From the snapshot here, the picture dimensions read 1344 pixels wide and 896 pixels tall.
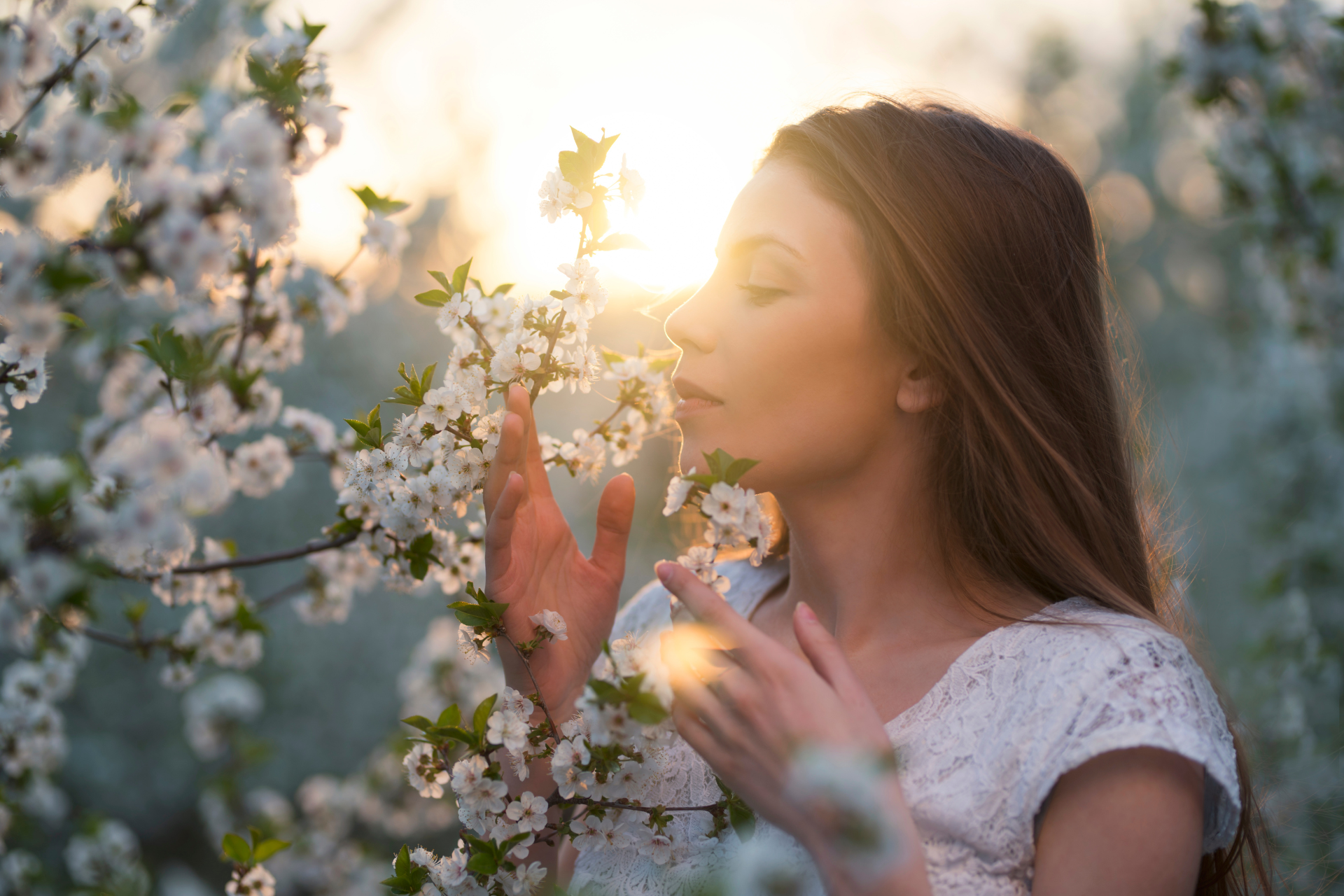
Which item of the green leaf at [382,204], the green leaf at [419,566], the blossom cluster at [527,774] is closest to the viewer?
the blossom cluster at [527,774]

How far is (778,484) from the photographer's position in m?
1.65

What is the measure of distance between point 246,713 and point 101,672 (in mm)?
1721

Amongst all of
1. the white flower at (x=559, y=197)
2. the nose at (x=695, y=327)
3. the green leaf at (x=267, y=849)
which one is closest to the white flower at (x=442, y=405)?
the white flower at (x=559, y=197)

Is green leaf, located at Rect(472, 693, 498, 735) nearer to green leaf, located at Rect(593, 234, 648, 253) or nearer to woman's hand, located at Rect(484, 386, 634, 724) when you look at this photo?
woman's hand, located at Rect(484, 386, 634, 724)

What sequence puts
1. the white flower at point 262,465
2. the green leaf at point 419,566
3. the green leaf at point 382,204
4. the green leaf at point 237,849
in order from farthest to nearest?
the white flower at point 262,465 < the green leaf at point 382,204 < the green leaf at point 237,849 < the green leaf at point 419,566

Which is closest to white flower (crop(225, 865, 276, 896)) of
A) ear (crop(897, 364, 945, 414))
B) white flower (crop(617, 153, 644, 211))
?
white flower (crop(617, 153, 644, 211))

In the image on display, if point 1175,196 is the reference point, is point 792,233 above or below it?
below

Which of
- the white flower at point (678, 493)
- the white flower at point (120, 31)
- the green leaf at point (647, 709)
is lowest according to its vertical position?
the green leaf at point (647, 709)

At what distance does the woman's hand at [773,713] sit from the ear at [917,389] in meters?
0.68

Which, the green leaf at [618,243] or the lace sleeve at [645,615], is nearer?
the green leaf at [618,243]

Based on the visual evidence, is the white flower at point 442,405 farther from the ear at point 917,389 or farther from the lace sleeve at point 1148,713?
the lace sleeve at point 1148,713

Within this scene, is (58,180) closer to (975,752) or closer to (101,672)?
(975,752)

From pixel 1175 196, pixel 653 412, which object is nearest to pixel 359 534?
pixel 653 412

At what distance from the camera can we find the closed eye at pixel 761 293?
5.21 feet
